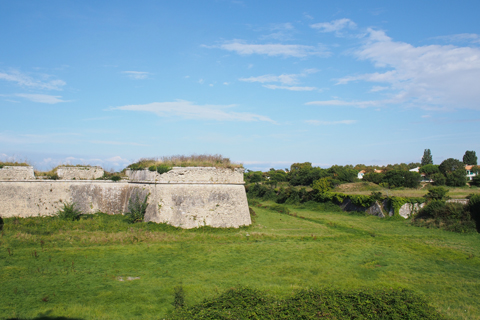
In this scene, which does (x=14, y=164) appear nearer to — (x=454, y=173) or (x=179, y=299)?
(x=179, y=299)

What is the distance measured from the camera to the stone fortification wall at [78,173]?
73.4 ft

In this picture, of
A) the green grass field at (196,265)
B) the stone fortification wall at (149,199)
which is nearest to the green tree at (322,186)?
the green grass field at (196,265)

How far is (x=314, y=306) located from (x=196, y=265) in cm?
541

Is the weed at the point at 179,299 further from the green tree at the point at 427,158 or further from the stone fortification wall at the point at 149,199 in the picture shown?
the green tree at the point at 427,158

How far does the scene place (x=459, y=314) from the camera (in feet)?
25.9

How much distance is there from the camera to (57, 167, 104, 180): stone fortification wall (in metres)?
22.4

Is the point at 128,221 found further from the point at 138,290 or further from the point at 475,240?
the point at 475,240

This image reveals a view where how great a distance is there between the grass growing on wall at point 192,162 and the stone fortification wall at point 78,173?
4276 mm

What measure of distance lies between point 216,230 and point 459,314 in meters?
12.4

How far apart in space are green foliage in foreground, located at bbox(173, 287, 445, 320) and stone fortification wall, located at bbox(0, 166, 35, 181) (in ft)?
64.6

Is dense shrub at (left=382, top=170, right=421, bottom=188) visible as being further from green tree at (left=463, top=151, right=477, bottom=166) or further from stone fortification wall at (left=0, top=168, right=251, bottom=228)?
green tree at (left=463, top=151, right=477, bottom=166)

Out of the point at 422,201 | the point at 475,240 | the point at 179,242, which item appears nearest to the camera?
the point at 179,242

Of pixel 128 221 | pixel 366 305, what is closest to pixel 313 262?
pixel 366 305

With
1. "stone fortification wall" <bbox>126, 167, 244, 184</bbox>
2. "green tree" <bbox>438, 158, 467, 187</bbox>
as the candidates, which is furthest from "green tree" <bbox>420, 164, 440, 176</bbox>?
"stone fortification wall" <bbox>126, 167, 244, 184</bbox>
